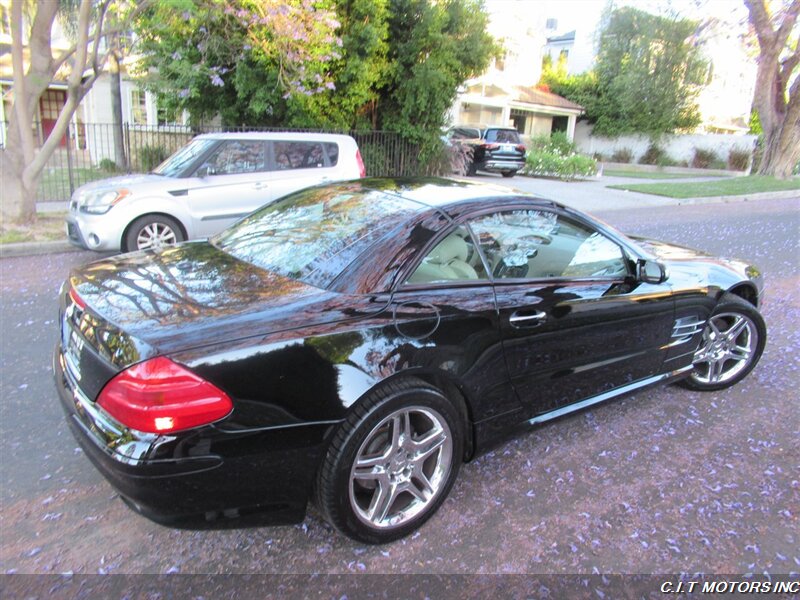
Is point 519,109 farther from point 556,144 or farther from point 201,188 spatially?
point 201,188

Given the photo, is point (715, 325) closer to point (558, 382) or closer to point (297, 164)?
point (558, 382)

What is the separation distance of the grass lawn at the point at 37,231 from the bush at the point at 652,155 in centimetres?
3194

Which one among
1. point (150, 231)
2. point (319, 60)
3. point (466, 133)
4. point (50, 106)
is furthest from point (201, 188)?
point (50, 106)

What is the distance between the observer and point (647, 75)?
108ft

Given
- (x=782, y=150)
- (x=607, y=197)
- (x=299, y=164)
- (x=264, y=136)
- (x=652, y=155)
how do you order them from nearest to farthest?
(x=264, y=136)
(x=299, y=164)
(x=607, y=197)
(x=782, y=150)
(x=652, y=155)

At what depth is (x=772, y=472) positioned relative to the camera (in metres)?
3.34

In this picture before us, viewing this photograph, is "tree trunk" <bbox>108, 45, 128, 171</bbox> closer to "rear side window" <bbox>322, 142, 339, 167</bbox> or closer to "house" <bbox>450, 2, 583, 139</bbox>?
"rear side window" <bbox>322, 142, 339, 167</bbox>

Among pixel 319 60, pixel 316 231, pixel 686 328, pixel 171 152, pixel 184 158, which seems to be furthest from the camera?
pixel 171 152

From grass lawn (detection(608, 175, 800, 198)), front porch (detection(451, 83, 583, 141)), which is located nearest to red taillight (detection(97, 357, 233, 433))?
grass lawn (detection(608, 175, 800, 198))

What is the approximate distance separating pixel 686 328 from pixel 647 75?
33879 mm

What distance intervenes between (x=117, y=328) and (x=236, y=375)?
543mm

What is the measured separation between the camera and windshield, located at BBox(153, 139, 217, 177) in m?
8.02

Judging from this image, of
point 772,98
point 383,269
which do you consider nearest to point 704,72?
point 772,98

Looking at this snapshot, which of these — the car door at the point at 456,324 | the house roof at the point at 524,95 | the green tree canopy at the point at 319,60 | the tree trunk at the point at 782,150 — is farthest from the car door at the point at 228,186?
the house roof at the point at 524,95
